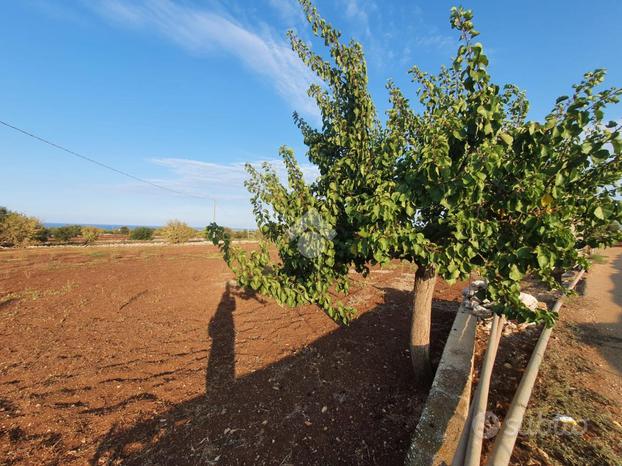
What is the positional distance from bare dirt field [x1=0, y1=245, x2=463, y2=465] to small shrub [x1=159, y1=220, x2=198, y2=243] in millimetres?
31706

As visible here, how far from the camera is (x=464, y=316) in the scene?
5.80m

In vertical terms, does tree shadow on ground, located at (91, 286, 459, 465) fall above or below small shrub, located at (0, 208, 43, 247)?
below

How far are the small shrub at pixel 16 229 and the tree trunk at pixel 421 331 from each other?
150ft

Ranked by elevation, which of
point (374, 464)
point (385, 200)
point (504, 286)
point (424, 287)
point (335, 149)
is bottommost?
point (374, 464)

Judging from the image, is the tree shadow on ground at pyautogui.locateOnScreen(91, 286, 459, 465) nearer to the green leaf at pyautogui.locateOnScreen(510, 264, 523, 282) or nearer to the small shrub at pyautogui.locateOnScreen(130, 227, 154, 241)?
the green leaf at pyautogui.locateOnScreen(510, 264, 523, 282)

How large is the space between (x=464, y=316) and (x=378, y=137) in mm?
4259

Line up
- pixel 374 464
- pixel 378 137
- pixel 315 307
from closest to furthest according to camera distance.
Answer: pixel 374 464
pixel 378 137
pixel 315 307

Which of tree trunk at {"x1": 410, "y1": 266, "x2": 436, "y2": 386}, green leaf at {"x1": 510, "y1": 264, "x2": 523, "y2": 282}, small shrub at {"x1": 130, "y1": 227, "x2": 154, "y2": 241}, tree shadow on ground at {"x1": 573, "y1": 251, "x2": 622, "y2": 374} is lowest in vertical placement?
tree shadow on ground at {"x1": 573, "y1": 251, "x2": 622, "y2": 374}

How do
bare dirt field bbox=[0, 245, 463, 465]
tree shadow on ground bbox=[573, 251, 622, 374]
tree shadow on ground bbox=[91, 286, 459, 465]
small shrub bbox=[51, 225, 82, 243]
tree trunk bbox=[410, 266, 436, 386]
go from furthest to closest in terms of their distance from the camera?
1. small shrub bbox=[51, 225, 82, 243]
2. tree shadow on ground bbox=[573, 251, 622, 374]
3. tree trunk bbox=[410, 266, 436, 386]
4. bare dirt field bbox=[0, 245, 463, 465]
5. tree shadow on ground bbox=[91, 286, 459, 465]

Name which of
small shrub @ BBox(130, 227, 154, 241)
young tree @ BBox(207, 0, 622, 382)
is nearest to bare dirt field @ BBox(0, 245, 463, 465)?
young tree @ BBox(207, 0, 622, 382)

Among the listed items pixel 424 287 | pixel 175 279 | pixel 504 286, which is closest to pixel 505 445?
pixel 504 286

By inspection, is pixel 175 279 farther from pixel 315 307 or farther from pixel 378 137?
pixel 378 137

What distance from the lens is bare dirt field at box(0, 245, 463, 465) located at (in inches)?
141

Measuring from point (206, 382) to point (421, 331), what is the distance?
4.05 meters
